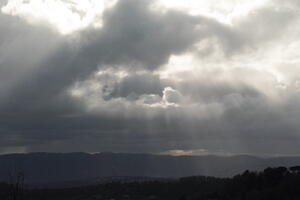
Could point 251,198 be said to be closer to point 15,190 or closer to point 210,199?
point 210,199

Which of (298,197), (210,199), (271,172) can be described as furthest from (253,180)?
(298,197)

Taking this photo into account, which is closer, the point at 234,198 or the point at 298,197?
the point at 298,197

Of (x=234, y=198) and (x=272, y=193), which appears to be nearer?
(x=272, y=193)

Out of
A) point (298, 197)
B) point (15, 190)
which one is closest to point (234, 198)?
point (298, 197)

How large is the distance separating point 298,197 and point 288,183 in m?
10.2

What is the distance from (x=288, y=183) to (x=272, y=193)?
202 inches

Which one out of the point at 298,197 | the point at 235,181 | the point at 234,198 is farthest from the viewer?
the point at 235,181

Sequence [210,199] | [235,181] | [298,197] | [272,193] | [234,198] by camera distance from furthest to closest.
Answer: [235,181] < [210,199] < [234,198] < [272,193] < [298,197]

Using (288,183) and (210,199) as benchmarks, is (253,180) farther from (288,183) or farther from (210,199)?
(288,183)

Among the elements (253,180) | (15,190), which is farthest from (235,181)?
(15,190)

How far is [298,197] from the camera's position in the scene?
375ft

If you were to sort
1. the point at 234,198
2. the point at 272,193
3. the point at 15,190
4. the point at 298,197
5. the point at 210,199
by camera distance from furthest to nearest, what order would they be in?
1. the point at 210,199
2. the point at 234,198
3. the point at 272,193
4. the point at 298,197
5. the point at 15,190

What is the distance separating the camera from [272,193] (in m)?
124

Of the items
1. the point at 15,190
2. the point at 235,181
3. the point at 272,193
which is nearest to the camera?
the point at 15,190
